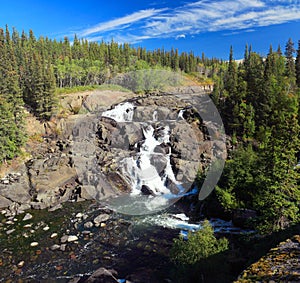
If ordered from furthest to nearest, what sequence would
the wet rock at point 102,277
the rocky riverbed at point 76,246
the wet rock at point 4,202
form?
1. the wet rock at point 4,202
2. the rocky riverbed at point 76,246
3. the wet rock at point 102,277

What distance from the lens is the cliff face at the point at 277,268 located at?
194 inches

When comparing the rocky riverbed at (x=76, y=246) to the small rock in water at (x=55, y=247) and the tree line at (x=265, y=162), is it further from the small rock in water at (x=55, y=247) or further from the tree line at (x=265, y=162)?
the tree line at (x=265, y=162)

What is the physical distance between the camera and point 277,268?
17.6 ft

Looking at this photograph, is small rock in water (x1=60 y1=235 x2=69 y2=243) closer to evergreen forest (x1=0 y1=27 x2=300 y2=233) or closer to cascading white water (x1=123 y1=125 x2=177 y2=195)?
cascading white water (x1=123 y1=125 x2=177 y2=195)

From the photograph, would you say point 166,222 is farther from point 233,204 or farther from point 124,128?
A: point 124,128

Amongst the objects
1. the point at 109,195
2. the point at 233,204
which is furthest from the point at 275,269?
the point at 109,195

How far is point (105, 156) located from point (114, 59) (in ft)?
193

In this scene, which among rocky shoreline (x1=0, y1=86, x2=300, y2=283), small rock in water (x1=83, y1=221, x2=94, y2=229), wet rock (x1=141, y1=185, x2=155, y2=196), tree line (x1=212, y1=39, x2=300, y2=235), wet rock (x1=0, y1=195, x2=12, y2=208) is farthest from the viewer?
wet rock (x1=141, y1=185, x2=155, y2=196)

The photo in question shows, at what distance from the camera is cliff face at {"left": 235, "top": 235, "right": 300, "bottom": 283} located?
4922 mm

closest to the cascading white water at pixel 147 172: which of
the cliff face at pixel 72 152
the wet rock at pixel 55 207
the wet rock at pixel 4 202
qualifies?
the cliff face at pixel 72 152

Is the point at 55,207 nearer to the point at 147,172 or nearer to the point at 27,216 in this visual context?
the point at 27,216

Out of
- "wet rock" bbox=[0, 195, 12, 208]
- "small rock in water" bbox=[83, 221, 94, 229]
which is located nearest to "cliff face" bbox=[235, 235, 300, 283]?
"small rock in water" bbox=[83, 221, 94, 229]

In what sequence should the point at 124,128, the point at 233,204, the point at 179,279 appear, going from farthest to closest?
1. the point at 124,128
2. the point at 233,204
3. the point at 179,279

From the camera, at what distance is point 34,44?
295 feet
